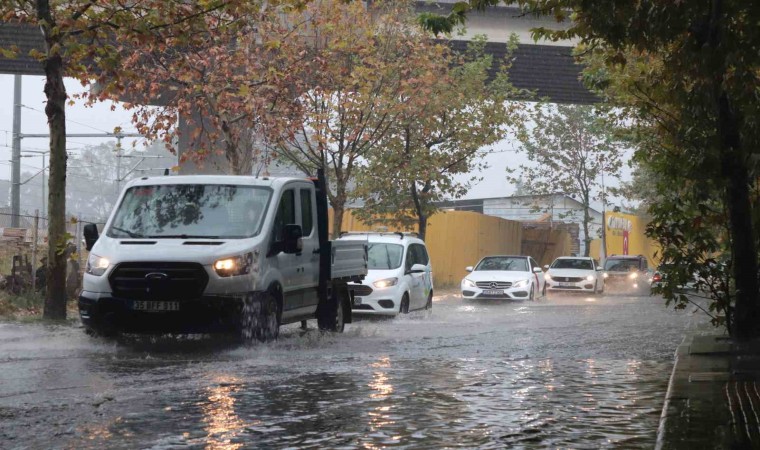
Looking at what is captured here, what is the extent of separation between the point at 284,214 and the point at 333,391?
5099 millimetres

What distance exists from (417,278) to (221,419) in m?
15.5

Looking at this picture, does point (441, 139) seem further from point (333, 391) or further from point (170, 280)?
point (333, 391)

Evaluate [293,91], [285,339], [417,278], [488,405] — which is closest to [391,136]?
[293,91]

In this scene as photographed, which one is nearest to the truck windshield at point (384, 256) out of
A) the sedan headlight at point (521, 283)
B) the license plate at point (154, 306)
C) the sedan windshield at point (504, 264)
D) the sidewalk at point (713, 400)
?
the sedan headlight at point (521, 283)

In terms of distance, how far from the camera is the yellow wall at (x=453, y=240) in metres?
44.1

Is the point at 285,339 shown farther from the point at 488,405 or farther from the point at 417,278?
the point at 417,278

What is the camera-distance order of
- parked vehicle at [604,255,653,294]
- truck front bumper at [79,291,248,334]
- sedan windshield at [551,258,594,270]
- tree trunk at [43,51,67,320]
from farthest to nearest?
parked vehicle at [604,255,653,294] → sedan windshield at [551,258,594,270] → tree trunk at [43,51,67,320] → truck front bumper at [79,291,248,334]

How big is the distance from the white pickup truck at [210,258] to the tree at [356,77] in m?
11.7

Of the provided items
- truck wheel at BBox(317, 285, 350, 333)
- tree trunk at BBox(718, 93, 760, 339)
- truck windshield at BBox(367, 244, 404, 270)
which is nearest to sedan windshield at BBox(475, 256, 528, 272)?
truck windshield at BBox(367, 244, 404, 270)

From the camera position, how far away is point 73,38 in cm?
1736

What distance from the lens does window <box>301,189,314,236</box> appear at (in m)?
14.9

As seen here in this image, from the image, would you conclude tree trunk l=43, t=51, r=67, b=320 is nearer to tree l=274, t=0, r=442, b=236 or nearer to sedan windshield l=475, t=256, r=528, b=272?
tree l=274, t=0, r=442, b=236

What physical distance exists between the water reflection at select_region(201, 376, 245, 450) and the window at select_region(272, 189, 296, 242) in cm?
405

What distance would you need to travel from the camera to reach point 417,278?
23078 mm
